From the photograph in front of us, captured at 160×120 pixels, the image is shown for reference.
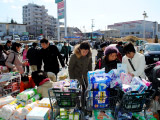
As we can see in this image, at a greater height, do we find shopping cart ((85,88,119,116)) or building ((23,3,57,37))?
building ((23,3,57,37))

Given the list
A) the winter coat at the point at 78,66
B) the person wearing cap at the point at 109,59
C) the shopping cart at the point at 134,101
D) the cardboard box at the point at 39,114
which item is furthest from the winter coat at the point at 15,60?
the shopping cart at the point at 134,101

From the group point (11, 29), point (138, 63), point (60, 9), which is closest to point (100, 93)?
point (138, 63)

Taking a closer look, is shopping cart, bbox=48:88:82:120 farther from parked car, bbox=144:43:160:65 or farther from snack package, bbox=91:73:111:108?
parked car, bbox=144:43:160:65

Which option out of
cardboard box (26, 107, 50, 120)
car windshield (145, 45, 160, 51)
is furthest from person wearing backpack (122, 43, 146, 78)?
car windshield (145, 45, 160, 51)

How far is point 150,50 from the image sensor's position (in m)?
12.0

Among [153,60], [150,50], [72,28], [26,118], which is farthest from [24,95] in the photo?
[72,28]

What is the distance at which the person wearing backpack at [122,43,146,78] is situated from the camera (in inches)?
123

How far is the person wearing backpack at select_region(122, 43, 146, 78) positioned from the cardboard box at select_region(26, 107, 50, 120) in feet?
5.99

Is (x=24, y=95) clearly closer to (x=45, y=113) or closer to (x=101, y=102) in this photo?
(x=45, y=113)

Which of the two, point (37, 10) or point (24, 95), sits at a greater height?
point (37, 10)

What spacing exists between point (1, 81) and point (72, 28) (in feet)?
320

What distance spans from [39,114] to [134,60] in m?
2.21

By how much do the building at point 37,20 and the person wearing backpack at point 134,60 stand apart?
302ft

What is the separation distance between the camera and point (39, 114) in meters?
2.26
